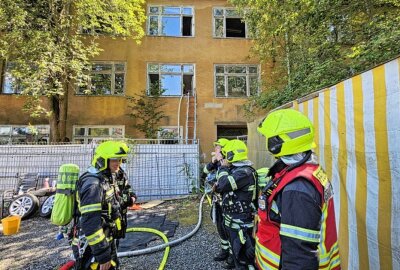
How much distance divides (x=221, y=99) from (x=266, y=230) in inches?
515

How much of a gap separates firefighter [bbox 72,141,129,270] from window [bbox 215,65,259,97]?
40.0 feet

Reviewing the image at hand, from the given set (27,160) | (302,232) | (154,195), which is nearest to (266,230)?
(302,232)

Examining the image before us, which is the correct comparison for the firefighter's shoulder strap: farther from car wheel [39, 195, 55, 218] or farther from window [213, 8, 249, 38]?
window [213, 8, 249, 38]

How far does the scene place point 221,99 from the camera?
47.8 feet

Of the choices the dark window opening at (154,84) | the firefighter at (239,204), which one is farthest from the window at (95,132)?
the firefighter at (239,204)

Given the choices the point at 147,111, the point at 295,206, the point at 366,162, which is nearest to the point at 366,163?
the point at 366,162

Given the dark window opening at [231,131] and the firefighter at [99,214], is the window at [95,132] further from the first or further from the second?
the firefighter at [99,214]

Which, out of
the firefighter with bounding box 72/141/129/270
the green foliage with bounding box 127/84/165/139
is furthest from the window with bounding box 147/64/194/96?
the firefighter with bounding box 72/141/129/270

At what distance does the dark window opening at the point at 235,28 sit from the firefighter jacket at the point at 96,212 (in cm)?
1389

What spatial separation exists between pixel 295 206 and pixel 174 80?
1373 cm

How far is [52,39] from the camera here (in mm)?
11180

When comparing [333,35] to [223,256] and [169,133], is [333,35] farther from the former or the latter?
[169,133]

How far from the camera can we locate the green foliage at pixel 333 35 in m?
5.77

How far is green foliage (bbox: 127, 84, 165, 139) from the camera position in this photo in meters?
13.4
